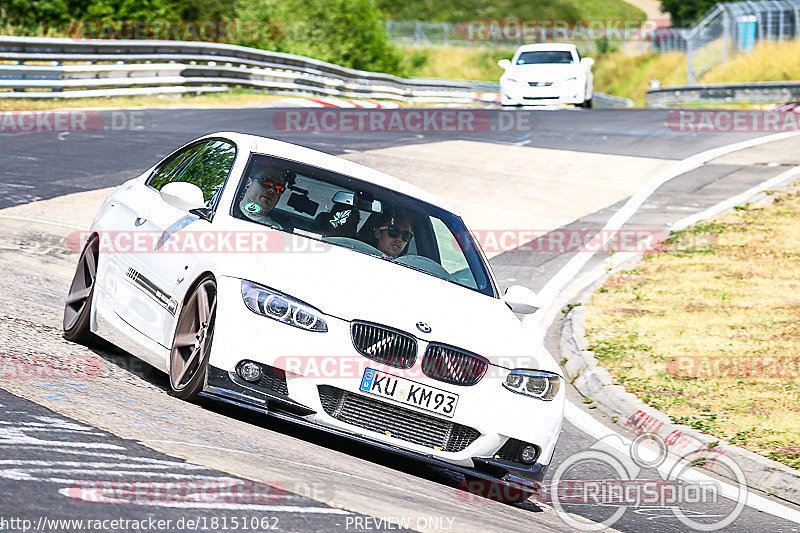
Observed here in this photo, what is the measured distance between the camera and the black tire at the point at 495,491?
6395 mm

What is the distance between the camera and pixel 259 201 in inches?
280

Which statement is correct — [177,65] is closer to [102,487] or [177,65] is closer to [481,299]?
[481,299]

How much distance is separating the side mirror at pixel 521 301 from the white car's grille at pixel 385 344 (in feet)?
4.63

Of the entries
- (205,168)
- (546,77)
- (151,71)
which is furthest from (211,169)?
(546,77)

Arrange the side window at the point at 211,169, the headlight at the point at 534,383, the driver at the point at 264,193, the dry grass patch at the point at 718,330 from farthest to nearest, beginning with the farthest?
the dry grass patch at the point at 718,330, the side window at the point at 211,169, the driver at the point at 264,193, the headlight at the point at 534,383

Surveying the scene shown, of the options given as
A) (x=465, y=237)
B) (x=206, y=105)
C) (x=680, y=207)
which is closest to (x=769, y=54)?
(x=206, y=105)

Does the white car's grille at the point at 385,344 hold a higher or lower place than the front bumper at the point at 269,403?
higher

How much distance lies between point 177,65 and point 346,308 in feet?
76.5

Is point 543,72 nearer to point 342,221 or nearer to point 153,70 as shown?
point 153,70

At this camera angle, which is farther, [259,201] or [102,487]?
[259,201]

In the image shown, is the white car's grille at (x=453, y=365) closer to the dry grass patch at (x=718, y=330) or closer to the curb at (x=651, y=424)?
the curb at (x=651, y=424)

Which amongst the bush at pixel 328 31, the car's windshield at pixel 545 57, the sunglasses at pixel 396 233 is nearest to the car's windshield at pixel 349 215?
the sunglasses at pixel 396 233

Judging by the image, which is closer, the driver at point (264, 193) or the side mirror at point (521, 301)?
the driver at point (264, 193)

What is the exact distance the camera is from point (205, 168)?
25.2ft
